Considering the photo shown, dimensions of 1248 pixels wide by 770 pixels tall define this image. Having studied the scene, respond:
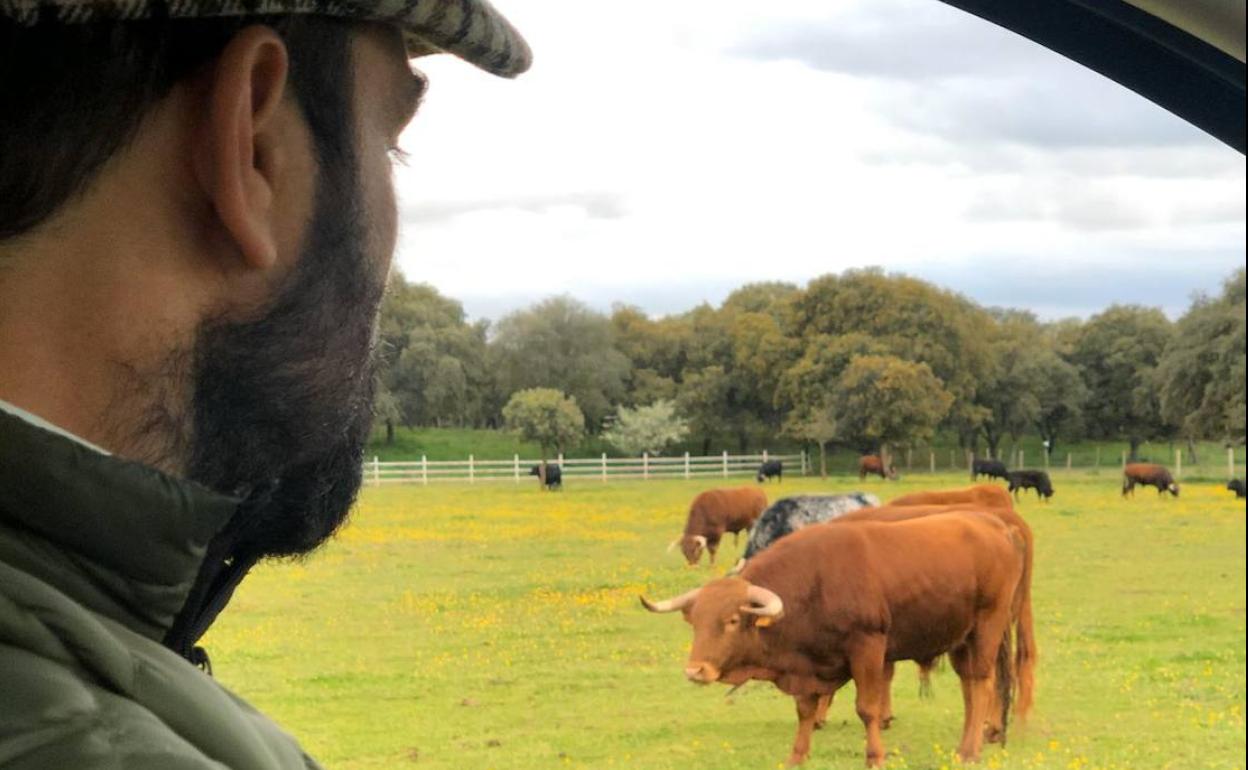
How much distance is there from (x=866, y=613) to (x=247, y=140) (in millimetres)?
1718

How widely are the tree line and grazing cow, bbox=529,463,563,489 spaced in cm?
8

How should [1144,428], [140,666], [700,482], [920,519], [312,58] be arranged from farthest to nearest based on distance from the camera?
[920,519], [700,482], [1144,428], [312,58], [140,666]

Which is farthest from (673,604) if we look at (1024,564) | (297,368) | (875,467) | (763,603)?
(297,368)

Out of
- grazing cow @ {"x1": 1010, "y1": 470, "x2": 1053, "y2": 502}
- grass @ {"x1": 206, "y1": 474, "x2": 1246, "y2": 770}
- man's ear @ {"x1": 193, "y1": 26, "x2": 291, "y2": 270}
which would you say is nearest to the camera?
man's ear @ {"x1": 193, "y1": 26, "x2": 291, "y2": 270}

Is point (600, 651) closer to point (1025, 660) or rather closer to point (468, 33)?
point (1025, 660)

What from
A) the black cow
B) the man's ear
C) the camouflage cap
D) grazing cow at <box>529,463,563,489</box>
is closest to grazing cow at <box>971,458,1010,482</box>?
the black cow

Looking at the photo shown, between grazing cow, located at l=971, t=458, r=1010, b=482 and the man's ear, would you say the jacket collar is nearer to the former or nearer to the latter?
the man's ear

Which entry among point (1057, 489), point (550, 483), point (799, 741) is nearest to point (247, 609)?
point (550, 483)

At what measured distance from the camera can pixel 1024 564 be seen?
2.20 m

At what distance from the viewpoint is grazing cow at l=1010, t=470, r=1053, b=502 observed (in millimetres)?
1975

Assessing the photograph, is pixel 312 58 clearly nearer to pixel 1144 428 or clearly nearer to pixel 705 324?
pixel 705 324

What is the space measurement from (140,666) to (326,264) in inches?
6.5

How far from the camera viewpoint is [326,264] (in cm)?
47

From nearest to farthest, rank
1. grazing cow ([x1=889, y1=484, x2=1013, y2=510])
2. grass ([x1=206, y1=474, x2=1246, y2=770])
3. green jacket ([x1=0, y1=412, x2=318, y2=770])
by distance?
green jacket ([x1=0, y1=412, x2=318, y2=770])
grass ([x1=206, y1=474, x2=1246, y2=770])
grazing cow ([x1=889, y1=484, x2=1013, y2=510])
